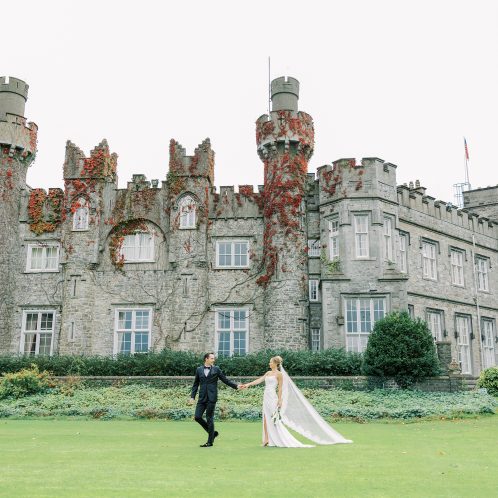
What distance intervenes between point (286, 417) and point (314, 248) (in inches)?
671

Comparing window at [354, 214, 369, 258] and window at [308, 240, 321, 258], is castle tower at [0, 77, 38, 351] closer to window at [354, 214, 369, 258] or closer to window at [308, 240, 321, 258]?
window at [308, 240, 321, 258]

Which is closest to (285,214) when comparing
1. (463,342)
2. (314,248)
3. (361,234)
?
(314,248)

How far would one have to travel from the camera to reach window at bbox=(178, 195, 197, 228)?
2952 cm

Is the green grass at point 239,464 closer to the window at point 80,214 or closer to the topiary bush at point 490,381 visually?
the topiary bush at point 490,381


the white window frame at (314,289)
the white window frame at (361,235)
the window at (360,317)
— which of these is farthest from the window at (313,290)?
the white window frame at (361,235)

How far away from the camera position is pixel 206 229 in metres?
29.5

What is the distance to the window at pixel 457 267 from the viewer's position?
31972 millimetres

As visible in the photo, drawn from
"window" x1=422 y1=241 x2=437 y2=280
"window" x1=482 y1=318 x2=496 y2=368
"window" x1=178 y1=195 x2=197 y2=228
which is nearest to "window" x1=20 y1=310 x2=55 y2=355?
"window" x1=178 y1=195 x2=197 y2=228

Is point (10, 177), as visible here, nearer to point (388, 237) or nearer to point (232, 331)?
point (232, 331)

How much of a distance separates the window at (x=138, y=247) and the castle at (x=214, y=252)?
0.16 feet

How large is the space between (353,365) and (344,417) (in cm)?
637

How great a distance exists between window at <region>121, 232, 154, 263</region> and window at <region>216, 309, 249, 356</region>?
441cm

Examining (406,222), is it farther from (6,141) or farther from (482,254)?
(6,141)

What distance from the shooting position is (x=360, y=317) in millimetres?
26844
